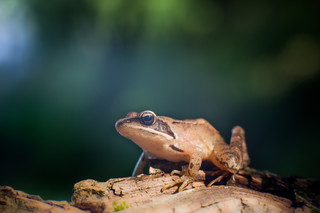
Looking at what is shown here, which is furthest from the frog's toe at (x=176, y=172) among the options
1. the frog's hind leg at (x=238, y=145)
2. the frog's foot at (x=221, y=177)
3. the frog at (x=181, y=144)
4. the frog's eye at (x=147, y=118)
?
the frog's hind leg at (x=238, y=145)

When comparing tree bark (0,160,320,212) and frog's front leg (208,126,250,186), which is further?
frog's front leg (208,126,250,186)

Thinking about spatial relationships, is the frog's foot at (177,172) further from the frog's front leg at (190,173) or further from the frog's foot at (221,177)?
the frog's foot at (221,177)

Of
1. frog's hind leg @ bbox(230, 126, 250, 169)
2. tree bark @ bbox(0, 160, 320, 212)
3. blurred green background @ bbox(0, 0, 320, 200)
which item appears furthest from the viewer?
blurred green background @ bbox(0, 0, 320, 200)

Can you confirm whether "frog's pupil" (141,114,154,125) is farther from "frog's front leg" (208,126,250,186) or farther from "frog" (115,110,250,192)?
"frog's front leg" (208,126,250,186)

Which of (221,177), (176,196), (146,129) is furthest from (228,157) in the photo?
(146,129)

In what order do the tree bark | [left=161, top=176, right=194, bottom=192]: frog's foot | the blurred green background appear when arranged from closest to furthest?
1. the tree bark
2. [left=161, top=176, right=194, bottom=192]: frog's foot
3. the blurred green background

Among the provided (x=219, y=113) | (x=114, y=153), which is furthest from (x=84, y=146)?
(x=219, y=113)

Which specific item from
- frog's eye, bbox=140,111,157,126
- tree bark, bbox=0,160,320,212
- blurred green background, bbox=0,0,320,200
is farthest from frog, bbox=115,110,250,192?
blurred green background, bbox=0,0,320,200

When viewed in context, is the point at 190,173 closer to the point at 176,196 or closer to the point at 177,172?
the point at 177,172
